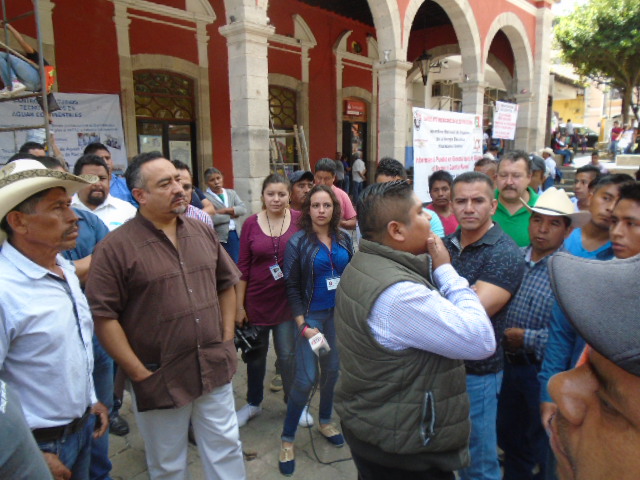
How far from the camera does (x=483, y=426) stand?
6.41ft

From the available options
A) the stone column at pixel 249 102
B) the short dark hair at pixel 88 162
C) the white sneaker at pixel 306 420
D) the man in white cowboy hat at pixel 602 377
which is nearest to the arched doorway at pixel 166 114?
the stone column at pixel 249 102

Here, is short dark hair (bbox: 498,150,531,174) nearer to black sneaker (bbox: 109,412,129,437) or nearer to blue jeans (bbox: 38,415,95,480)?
blue jeans (bbox: 38,415,95,480)

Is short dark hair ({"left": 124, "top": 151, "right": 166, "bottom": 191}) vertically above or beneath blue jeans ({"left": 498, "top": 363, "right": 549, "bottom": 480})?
above

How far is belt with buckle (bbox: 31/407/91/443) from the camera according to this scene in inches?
63.2

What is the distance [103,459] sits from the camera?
2.32 m

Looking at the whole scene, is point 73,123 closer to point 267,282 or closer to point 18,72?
point 18,72

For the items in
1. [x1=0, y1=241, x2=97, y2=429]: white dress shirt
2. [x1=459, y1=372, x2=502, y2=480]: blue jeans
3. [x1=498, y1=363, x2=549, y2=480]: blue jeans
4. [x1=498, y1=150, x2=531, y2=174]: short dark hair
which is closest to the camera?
[x1=0, y1=241, x2=97, y2=429]: white dress shirt

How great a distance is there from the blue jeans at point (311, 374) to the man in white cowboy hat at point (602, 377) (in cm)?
200

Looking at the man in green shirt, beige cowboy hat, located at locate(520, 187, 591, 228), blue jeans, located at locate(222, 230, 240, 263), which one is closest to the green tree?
the man in green shirt

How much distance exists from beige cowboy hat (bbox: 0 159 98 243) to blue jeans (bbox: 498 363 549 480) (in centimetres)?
233

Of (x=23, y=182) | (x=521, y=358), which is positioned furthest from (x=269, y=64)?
(x=521, y=358)

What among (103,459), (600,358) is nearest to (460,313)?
(600,358)

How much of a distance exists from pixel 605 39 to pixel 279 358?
18817 millimetres

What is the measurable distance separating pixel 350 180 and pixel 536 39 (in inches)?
277
